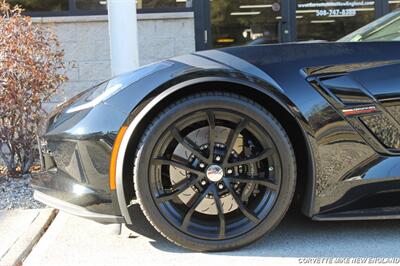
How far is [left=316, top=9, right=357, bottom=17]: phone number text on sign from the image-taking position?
308 inches

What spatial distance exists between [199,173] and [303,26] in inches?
219

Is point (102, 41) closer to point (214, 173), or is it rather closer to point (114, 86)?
point (114, 86)

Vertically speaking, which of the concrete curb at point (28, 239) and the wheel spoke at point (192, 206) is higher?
the wheel spoke at point (192, 206)

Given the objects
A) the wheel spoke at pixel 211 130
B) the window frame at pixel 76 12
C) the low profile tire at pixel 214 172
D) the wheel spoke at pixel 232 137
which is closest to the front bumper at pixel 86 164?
the low profile tire at pixel 214 172

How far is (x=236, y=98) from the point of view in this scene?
9.12 ft

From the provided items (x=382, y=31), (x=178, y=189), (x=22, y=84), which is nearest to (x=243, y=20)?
(x=22, y=84)

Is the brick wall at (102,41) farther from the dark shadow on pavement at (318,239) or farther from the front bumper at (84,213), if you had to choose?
the front bumper at (84,213)

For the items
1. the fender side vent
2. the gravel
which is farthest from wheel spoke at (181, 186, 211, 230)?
the gravel

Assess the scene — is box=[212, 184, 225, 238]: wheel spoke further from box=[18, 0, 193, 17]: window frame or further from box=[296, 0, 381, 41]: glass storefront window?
box=[296, 0, 381, 41]: glass storefront window

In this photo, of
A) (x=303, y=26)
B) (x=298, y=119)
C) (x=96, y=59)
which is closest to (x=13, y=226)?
(x=298, y=119)

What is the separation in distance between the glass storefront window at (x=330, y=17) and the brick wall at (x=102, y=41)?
1.74 metres

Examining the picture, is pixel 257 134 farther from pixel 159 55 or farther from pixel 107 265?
pixel 159 55

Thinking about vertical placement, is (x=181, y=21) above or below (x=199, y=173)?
above

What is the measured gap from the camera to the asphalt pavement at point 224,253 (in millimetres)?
2838
